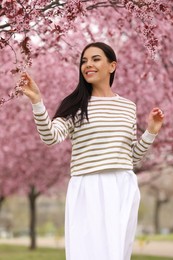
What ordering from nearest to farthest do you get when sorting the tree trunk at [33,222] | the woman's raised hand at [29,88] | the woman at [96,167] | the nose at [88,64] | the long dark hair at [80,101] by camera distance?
the woman's raised hand at [29,88], the woman at [96,167], the long dark hair at [80,101], the nose at [88,64], the tree trunk at [33,222]

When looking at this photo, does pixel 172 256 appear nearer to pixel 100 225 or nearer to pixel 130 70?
pixel 130 70

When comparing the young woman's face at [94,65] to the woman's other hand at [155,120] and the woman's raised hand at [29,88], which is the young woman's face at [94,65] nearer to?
the woman's other hand at [155,120]

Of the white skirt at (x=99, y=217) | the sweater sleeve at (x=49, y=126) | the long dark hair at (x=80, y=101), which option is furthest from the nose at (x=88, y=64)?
the white skirt at (x=99, y=217)

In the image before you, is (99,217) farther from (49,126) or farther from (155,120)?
(155,120)

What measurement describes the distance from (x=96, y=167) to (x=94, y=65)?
2.49ft

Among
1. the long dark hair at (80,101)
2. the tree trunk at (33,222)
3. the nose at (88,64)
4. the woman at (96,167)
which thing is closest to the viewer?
the woman at (96,167)

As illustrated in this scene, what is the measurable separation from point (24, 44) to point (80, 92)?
0.59m

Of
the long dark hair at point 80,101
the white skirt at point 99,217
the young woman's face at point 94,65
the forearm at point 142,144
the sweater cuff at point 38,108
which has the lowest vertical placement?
the white skirt at point 99,217

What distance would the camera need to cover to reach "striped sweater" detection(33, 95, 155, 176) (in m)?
4.57

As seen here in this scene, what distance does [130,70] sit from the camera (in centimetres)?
→ 1322

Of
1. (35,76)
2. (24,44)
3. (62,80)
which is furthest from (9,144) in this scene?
(24,44)

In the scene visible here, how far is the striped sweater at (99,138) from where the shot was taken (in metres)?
4.57

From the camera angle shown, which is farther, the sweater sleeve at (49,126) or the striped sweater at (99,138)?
the striped sweater at (99,138)

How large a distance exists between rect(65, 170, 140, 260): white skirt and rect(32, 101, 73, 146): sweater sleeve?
0.34 meters
